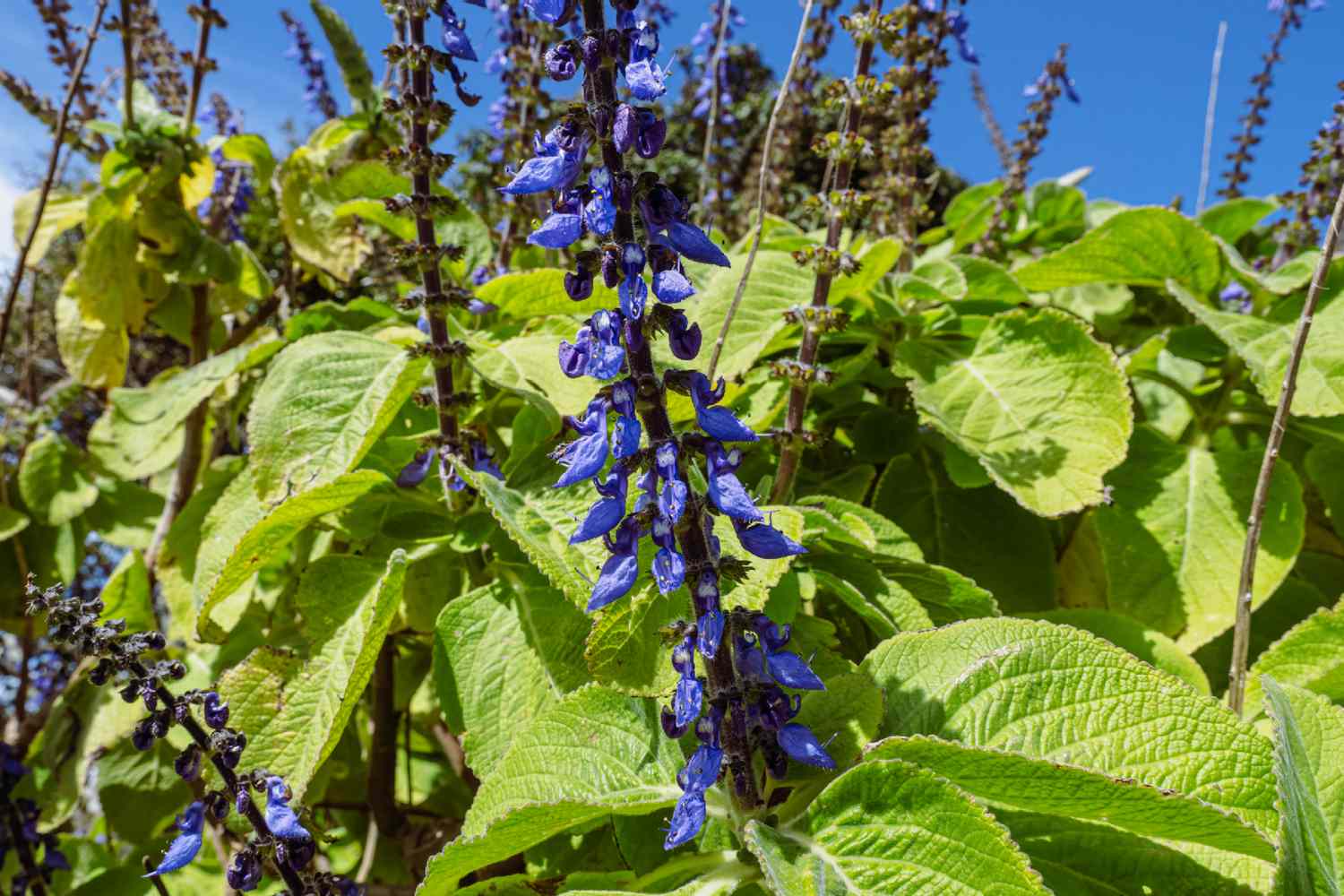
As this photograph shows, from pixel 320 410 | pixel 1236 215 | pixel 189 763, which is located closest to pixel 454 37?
pixel 320 410

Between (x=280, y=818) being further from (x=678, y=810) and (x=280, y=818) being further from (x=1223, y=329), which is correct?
(x=1223, y=329)

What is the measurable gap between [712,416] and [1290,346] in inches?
60.9

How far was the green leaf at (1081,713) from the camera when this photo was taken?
100 centimetres

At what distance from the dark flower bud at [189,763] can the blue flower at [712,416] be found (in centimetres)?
75

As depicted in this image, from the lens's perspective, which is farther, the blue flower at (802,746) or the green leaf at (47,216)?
the green leaf at (47,216)

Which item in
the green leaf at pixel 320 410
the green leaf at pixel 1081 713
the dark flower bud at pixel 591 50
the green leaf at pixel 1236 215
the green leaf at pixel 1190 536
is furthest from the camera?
the green leaf at pixel 1236 215

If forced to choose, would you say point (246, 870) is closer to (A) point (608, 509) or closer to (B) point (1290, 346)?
(A) point (608, 509)

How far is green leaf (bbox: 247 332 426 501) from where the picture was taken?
5.06 ft

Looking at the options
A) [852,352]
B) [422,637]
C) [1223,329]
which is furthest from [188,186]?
[1223,329]

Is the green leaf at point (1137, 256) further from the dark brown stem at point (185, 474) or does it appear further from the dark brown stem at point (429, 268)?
the dark brown stem at point (185, 474)

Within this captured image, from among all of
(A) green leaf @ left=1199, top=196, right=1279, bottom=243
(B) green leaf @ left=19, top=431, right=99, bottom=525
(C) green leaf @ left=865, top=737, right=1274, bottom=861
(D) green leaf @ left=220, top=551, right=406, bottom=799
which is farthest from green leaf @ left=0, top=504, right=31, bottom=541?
(A) green leaf @ left=1199, top=196, right=1279, bottom=243

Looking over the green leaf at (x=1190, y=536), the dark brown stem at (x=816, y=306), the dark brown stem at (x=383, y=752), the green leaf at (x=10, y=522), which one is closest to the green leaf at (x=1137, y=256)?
the green leaf at (x=1190, y=536)

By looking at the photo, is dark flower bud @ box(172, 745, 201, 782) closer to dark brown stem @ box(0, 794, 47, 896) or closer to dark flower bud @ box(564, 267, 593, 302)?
dark flower bud @ box(564, 267, 593, 302)

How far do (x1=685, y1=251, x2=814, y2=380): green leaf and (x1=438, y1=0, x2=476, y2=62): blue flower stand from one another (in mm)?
635
